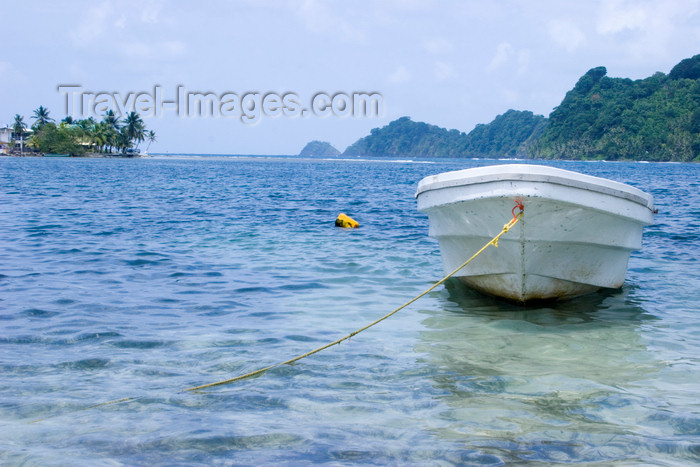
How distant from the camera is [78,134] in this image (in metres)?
126

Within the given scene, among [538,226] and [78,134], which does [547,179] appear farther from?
[78,134]

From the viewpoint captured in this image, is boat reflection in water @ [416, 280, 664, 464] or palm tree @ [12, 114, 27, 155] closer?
boat reflection in water @ [416, 280, 664, 464]

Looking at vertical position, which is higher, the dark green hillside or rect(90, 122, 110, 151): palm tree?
the dark green hillside

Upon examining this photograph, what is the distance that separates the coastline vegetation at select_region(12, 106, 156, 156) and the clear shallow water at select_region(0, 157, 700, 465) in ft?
404

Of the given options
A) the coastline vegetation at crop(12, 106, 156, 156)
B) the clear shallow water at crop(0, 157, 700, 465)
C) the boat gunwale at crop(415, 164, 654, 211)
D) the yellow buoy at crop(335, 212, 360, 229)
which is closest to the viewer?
the clear shallow water at crop(0, 157, 700, 465)

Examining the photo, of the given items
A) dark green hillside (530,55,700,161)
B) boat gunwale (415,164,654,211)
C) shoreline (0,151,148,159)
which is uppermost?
dark green hillside (530,55,700,161)

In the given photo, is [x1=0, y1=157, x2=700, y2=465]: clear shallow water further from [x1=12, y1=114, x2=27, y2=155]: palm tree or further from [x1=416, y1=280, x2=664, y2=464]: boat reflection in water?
[x1=12, y1=114, x2=27, y2=155]: palm tree

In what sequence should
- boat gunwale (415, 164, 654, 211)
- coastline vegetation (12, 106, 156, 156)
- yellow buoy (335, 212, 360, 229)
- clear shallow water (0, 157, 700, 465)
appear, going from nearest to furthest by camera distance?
clear shallow water (0, 157, 700, 465) → boat gunwale (415, 164, 654, 211) → yellow buoy (335, 212, 360, 229) → coastline vegetation (12, 106, 156, 156)

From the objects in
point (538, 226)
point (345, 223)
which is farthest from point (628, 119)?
point (538, 226)

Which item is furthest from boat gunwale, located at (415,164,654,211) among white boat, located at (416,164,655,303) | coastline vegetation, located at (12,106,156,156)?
coastline vegetation, located at (12,106,156,156)

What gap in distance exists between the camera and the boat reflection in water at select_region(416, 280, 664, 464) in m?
3.71

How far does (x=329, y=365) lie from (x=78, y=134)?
133 meters

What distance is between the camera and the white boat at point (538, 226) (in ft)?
21.1

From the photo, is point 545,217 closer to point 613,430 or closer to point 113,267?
point 613,430
